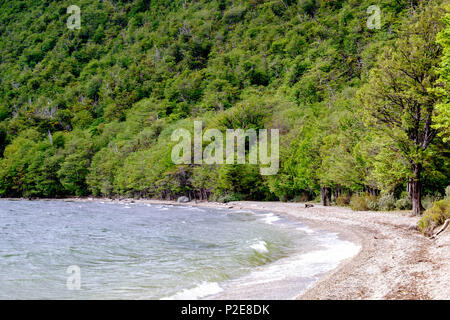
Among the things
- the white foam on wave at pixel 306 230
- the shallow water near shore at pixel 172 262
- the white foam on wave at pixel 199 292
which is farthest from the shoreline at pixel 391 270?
the white foam on wave at pixel 306 230

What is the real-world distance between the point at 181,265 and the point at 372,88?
60.4ft

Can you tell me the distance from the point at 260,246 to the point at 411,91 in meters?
14.1

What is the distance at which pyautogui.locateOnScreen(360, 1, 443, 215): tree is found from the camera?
22.7m

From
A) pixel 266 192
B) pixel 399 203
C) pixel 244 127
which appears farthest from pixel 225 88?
pixel 399 203

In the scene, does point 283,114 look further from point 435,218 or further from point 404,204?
point 435,218

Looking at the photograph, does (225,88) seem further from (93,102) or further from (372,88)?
A: (372,88)

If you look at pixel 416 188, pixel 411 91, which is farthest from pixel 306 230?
pixel 411 91

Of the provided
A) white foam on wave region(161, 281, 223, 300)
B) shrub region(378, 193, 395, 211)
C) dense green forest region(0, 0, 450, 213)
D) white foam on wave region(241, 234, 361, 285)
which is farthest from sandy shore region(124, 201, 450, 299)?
shrub region(378, 193, 395, 211)

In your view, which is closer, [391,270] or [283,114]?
[391,270]

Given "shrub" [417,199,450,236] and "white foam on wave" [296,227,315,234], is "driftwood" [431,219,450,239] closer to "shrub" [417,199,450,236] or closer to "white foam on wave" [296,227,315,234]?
"shrub" [417,199,450,236]

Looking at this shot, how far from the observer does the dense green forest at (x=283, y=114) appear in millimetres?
23766

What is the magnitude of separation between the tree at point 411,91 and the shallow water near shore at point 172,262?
8.23 m

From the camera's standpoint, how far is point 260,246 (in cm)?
2033

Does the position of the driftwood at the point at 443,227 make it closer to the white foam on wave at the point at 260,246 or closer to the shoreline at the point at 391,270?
the shoreline at the point at 391,270
